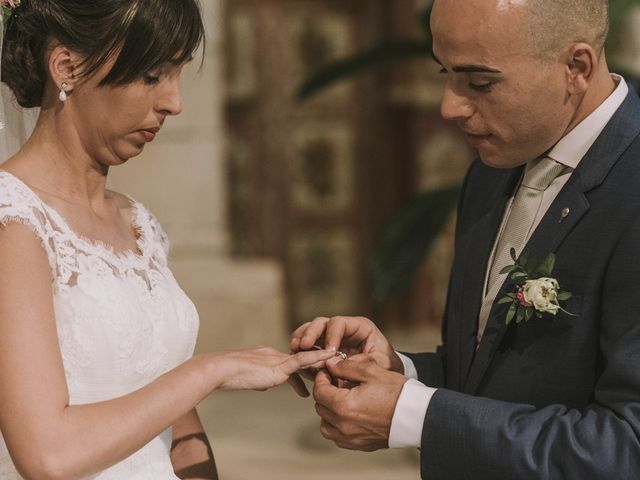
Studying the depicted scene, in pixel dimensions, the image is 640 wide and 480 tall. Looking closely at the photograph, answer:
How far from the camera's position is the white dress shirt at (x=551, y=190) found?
76.1 inches

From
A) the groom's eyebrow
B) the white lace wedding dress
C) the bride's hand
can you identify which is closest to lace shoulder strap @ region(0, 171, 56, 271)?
the white lace wedding dress

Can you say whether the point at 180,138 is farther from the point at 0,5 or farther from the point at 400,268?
the point at 0,5

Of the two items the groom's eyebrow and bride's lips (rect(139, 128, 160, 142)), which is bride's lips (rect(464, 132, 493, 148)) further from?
bride's lips (rect(139, 128, 160, 142))

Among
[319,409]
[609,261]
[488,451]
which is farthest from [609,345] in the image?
[319,409]

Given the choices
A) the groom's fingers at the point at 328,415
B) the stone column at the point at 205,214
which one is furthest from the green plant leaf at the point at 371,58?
the groom's fingers at the point at 328,415

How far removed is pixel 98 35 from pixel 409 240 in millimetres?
2551

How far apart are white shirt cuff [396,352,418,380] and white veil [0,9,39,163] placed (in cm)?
109

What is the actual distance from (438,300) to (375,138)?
1314mm

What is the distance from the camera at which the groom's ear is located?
1948 millimetres

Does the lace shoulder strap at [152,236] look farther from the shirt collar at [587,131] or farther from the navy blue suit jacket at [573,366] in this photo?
the shirt collar at [587,131]

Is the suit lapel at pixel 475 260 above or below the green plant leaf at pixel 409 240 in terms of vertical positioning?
above

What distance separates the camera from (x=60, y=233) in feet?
6.27

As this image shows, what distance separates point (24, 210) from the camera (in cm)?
183

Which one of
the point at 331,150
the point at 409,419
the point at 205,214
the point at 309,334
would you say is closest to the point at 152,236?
the point at 309,334
